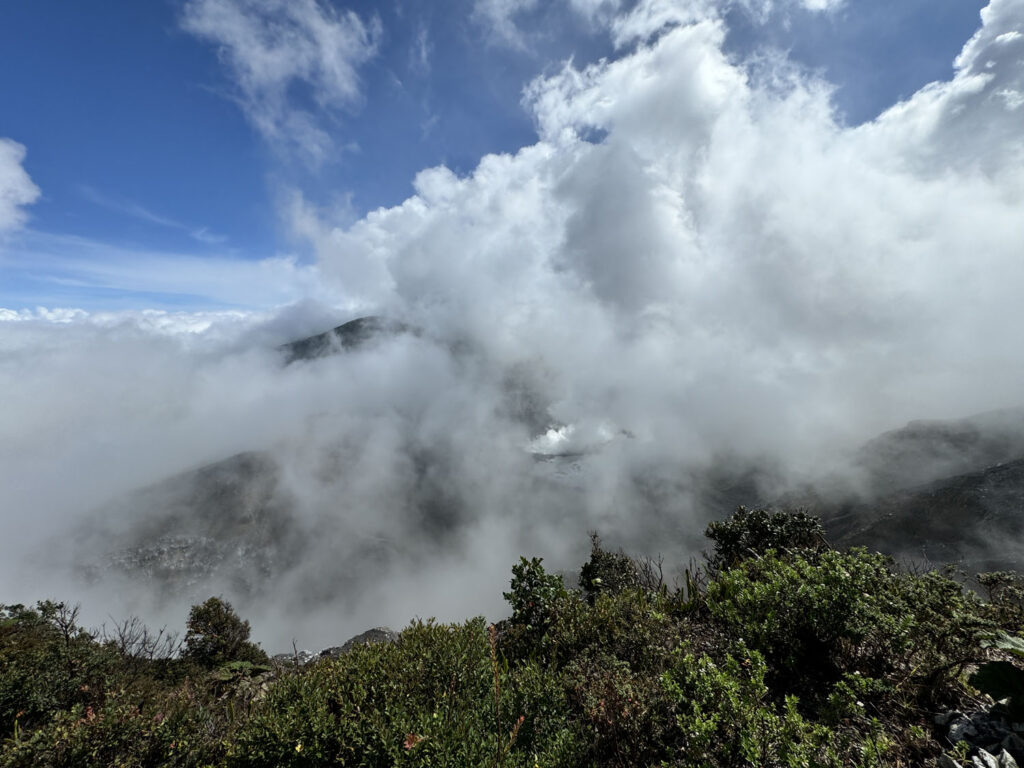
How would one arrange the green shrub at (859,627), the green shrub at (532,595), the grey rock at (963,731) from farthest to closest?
the green shrub at (532,595)
the green shrub at (859,627)
the grey rock at (963,731)

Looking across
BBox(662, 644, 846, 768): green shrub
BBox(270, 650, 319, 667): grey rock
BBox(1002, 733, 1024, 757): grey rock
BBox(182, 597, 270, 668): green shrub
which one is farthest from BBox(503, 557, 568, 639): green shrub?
BBox(182, 597, 270, 668): green shrub

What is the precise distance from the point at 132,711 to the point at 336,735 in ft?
12.0

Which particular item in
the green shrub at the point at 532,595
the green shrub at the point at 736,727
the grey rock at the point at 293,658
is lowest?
the green shrub at the point at 736,727

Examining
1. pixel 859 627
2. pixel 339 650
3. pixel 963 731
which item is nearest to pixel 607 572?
pixel 859 627

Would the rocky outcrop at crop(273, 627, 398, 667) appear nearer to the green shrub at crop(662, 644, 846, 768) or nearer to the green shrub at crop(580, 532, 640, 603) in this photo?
the green shrub at crop(662, 644, 846, 768)

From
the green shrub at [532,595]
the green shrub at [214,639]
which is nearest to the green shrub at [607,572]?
the green shrub at [532,595]

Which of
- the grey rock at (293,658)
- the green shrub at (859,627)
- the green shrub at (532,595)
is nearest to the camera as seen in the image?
the green shrub at (859,627)

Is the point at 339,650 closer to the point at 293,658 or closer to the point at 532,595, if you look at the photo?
the point at 293,658

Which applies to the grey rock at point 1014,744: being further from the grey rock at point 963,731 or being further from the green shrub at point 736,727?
the green shrub at point 736,727

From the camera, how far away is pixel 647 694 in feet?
19.2

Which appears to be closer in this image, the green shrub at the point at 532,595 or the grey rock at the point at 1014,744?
the grey rock at the point at 1014,744

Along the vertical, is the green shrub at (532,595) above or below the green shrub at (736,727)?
above

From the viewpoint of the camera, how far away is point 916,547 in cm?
7450

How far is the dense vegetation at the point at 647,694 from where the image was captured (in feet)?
15.5
